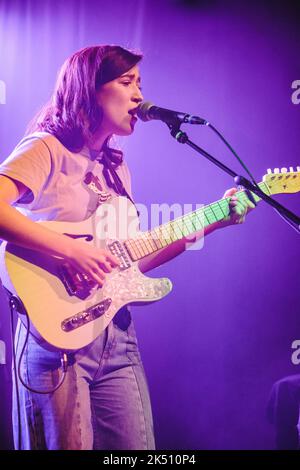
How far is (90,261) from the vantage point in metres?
1.61

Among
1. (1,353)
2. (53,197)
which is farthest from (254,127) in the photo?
(1,353)

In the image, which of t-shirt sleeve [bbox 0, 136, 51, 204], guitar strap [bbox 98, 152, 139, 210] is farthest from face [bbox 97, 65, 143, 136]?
t-shirt sleeve [bbox 0, 136, 51, 204]

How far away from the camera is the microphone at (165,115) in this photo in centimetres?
168

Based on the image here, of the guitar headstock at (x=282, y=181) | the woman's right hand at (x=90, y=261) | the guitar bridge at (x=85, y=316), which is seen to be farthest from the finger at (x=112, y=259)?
the guitar headstock at (x=282, y=181)

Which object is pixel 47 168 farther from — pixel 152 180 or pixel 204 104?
pixel 204 104

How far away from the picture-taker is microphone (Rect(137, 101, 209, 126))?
66.2 inches

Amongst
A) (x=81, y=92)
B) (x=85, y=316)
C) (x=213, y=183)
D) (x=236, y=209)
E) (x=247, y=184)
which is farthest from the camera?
(x=213, y=183)

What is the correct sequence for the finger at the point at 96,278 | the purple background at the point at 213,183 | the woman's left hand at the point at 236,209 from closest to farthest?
the finger at the point at 96,278, the woman's left hand at the point at 236,209, the purple background at the point at 213,183

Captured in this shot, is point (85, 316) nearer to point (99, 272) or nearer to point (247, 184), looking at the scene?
point (99, 272)

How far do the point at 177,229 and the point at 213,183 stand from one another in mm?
520

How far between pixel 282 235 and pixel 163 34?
1.18 meters

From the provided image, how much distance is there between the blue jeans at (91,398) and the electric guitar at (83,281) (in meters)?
0.07

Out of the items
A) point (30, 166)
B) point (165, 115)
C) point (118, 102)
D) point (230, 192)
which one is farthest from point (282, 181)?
point (30, 166)

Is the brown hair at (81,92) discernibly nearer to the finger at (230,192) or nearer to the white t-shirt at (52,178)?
the white t-shirt at (52,178)
